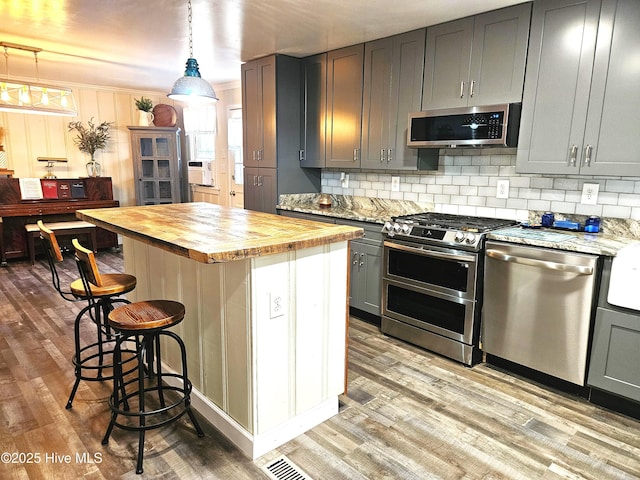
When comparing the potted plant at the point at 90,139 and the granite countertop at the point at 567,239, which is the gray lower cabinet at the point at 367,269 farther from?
the potted plant at the point at 90,139

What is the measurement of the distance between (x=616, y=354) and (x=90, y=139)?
6.78 meters

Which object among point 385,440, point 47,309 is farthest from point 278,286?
point 47,309

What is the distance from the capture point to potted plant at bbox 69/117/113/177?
6.34m

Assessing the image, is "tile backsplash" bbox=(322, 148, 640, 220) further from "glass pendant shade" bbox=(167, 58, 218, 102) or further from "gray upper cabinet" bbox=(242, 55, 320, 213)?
"glass pendant shade" bbox=(167, 58, 218, 102)

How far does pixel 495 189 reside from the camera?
10.9 feet

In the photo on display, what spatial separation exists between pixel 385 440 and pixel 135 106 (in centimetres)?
661

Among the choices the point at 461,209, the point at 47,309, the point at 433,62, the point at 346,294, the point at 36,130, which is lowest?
the point at 47,309

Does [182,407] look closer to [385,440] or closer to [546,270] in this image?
[385,440]

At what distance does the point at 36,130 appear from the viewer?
20.1 ft

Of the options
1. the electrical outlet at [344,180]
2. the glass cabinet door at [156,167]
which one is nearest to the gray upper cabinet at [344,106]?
the electrical outlet at [344,180]

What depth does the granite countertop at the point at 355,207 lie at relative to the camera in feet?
12.3

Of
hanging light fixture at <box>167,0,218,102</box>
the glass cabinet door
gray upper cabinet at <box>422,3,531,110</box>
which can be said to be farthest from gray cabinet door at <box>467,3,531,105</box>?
the glass cabinet door

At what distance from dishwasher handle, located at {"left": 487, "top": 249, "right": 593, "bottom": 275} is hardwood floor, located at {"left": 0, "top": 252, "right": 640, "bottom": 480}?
0.79 m

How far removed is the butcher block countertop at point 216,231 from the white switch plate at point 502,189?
1636 millimetres
